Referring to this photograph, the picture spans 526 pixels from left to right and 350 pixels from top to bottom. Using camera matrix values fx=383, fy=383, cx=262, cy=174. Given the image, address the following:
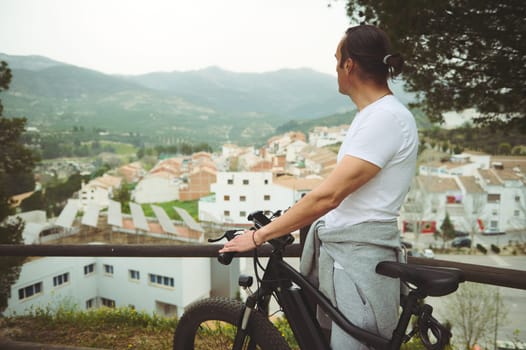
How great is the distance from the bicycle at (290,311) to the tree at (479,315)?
1.83 metres

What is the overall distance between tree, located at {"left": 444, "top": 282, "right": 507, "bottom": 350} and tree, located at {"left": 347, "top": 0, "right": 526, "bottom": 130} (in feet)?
5.77

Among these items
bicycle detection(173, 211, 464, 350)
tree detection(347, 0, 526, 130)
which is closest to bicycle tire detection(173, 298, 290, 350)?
bicycle detection(173, 211, 464, 350)

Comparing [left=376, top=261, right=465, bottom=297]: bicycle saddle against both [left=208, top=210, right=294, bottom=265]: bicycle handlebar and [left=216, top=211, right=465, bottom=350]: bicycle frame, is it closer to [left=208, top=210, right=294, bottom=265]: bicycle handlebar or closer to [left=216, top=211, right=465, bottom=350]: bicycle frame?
[left=216, top=211, right=465, bottom=350]: bicycle frame

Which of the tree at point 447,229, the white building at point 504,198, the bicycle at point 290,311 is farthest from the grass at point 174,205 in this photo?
the bicycle at point 290,311

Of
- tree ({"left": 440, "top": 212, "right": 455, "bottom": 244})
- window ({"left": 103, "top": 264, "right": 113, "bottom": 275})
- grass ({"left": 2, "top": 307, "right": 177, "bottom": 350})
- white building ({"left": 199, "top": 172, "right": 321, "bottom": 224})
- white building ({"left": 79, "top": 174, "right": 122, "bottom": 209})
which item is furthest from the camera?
white building ({"left": 79, "top": 174, "right": 122, "bottom": 209})

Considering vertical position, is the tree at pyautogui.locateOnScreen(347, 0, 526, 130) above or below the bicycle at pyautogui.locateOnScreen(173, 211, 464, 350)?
above

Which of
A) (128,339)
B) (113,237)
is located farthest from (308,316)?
→ (113,237)

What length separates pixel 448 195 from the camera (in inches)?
729

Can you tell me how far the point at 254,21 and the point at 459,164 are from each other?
4391 centimetres

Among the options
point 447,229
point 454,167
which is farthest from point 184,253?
point 447,229

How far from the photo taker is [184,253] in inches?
69.9

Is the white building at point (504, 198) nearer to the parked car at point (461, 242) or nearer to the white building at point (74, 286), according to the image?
the parked car at point (461, 242)

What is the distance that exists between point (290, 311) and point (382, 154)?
58 centimetres

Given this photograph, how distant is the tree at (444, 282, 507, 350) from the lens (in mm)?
2678
